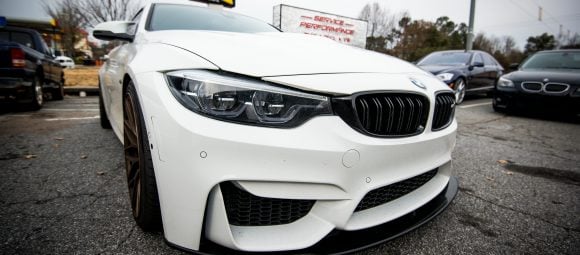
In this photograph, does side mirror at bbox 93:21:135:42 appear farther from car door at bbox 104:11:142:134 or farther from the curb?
the curb

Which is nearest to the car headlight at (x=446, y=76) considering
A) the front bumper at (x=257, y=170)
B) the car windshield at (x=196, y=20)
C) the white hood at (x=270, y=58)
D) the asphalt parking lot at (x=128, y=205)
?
the asphalt parking lot at (x=128, y=205)

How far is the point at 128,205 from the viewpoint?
67.6 inches

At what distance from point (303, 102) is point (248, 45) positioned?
1.54 ft

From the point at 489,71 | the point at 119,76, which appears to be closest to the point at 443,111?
the point at 119,76

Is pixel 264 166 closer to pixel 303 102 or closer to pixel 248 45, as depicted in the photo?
pixel 303 102

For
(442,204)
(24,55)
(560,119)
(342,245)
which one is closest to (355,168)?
(342,245)

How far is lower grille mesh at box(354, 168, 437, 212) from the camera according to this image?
1.23 metres

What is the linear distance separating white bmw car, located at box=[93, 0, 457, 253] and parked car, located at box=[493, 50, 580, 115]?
17.1ft

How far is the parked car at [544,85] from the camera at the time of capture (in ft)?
15.8

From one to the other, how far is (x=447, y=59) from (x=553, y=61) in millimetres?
1971

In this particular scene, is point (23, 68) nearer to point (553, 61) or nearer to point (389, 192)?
point (389, 192)

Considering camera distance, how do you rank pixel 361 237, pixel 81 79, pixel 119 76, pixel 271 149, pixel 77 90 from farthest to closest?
pixel 81 79 → pixel 77 90 → pixel 119 76 → pixel 361 237 → pixel 271 149

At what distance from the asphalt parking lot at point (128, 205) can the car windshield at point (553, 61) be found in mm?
3196

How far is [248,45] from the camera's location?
4.46 ft
